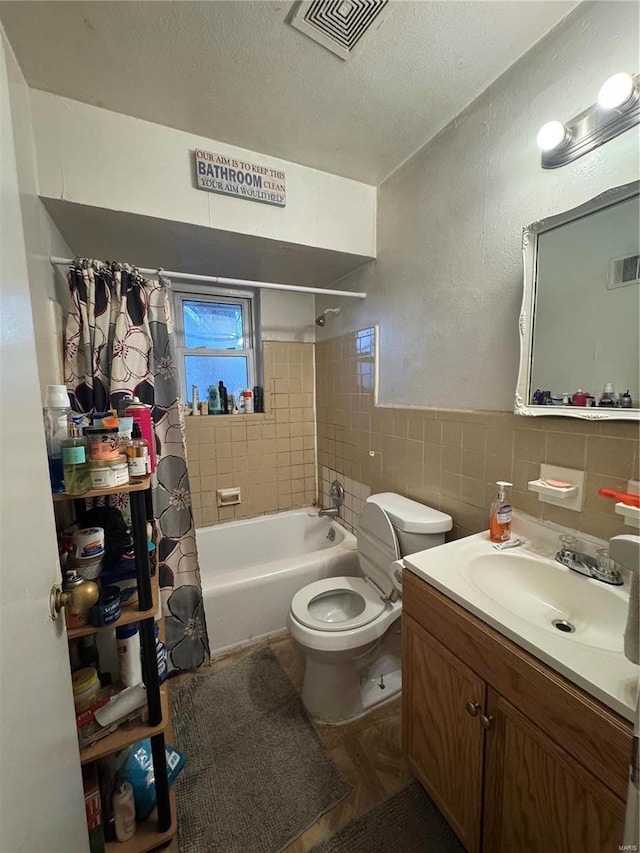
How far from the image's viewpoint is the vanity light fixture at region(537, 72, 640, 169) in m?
A: 0.81

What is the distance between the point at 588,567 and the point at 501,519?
0.25 metres

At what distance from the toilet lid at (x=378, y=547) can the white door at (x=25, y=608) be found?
109 cm

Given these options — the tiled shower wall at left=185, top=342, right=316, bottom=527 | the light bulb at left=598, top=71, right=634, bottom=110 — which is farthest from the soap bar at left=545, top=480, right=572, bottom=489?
the tiled shower wall at left=185, top=342, right=316, bottom=527

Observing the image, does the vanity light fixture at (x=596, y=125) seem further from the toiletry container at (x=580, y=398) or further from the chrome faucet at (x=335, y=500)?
the chrome faucet at (x=335, y=500)

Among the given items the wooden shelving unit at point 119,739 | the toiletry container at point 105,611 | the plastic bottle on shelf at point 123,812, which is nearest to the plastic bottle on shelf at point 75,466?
the toiletry container at point 105,611

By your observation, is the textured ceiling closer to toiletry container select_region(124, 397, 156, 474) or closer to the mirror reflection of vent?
the mirror reflection of vent

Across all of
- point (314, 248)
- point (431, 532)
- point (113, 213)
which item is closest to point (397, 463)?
point (431, 532)

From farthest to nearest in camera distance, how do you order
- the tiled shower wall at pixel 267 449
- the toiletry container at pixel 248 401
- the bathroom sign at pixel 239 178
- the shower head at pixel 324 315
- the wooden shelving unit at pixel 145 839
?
the toiletry container at pixel 248 401, the tiled shower wall at pixel 267 449, the shower head at pixel 324 315, the bathroom sign at pixel 239 178, the wooden shelving unit at pixel 145 839

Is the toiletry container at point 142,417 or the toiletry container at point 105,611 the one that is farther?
the toiletry container at point 142,417

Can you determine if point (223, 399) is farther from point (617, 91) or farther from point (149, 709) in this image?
point (617, 91)

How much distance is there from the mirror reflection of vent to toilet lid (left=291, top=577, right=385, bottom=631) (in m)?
1.38

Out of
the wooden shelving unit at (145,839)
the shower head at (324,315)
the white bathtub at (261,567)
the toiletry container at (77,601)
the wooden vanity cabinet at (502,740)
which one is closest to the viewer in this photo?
the wooden vanity cabinet at (502,740)

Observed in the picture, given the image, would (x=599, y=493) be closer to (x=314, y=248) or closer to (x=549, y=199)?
(x=549, y=199)

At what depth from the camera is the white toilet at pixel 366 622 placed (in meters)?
1.33
